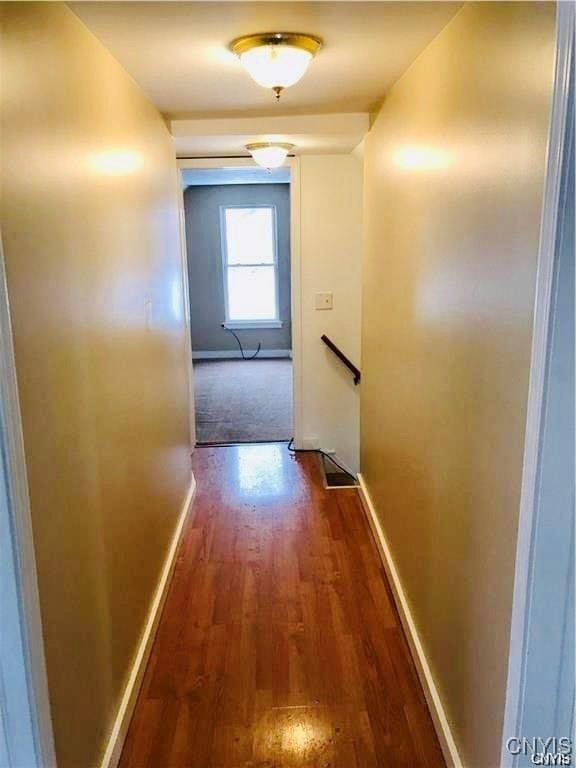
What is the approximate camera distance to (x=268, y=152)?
3.22 m

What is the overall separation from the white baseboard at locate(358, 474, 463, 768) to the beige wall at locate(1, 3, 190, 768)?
0.99 meters

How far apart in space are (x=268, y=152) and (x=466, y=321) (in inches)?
83.2

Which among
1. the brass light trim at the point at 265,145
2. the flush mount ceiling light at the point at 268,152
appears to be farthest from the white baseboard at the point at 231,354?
the brass light trim at the point at 265,145

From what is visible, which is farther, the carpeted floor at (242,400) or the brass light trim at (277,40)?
the carpeted floor at (242,400)

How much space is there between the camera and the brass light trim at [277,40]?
5.49 feet

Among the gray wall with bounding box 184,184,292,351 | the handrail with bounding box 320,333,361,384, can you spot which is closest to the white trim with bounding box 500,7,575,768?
the handrail with bounding box 320,333,361,384

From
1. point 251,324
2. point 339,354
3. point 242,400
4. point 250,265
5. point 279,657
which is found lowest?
point 279,657

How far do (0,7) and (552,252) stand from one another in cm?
107

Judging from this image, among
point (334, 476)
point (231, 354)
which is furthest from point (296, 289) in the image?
point (231, 354)

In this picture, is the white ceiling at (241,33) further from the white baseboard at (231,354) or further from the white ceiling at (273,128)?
the white baseboard at (231,354)

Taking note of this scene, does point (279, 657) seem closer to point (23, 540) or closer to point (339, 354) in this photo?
point (23, 540)

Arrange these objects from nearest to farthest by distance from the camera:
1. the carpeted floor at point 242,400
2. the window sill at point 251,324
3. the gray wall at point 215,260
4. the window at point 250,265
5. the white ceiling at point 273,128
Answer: the white ceiling at point 273,128 < the carpeted floor at point 242,400 < the gray wall at point 215,260 < the window at point 250,265 < the window sill at point 251,324

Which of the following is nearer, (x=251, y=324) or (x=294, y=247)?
(x=294, y=247)

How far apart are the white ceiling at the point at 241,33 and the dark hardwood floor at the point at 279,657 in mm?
2071
